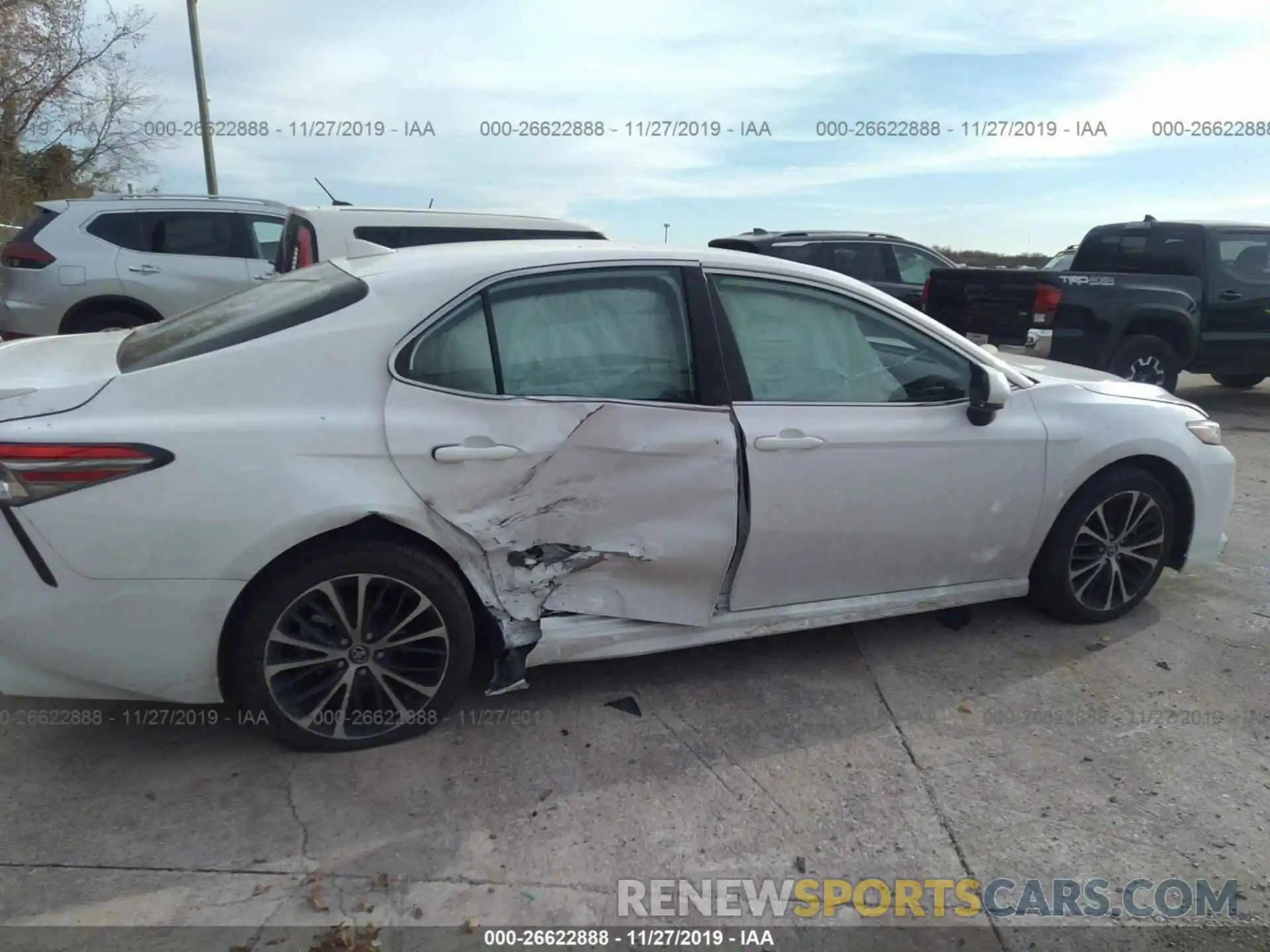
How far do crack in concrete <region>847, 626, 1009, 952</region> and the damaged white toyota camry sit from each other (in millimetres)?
304

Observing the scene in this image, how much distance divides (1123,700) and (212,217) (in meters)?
8.50

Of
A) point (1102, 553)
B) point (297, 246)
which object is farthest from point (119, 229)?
point (1102, 553)

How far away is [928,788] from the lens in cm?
298

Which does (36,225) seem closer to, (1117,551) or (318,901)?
(318,901)

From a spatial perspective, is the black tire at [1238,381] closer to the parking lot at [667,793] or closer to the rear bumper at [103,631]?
the parking lot at [667,793]

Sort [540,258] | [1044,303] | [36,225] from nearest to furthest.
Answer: [540,258] → [36,225] → [1044,303]

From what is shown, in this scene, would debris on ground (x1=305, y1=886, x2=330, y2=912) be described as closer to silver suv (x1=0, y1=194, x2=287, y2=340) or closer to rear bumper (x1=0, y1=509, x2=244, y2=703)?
rear bumper (x1=0, y1=509, x2=244, y2=703)

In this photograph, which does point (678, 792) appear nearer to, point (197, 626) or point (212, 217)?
point (197, 626)

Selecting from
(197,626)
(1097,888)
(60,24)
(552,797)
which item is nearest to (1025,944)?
(1097,888)

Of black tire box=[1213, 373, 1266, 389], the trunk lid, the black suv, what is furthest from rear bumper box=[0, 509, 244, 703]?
black tire box=[1213, 373, 1266, 389]

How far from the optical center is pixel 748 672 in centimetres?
371

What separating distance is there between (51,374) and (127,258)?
6313 millimetres

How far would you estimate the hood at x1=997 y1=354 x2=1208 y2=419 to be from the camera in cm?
411

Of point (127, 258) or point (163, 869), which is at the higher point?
point (127, 258)
